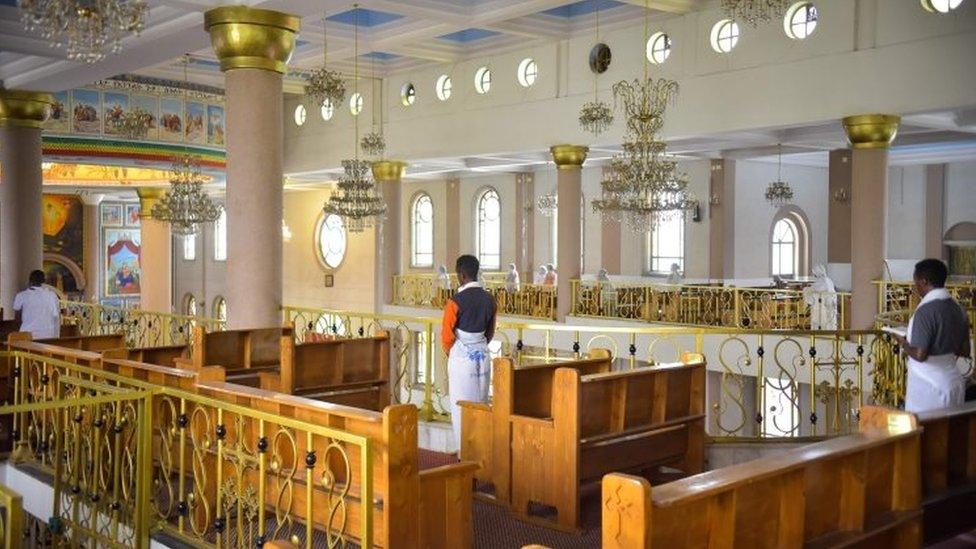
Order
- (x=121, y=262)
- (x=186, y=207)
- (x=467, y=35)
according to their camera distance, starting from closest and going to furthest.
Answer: (x=186, y=207) < (x=467, y=35) < (x=121, y=262)

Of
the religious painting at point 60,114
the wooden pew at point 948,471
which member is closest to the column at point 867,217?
the wooden pew at point 948,471

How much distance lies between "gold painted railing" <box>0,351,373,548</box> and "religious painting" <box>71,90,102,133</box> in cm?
1373

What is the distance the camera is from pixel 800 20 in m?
15.4

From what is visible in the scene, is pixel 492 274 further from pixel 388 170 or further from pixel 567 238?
pixel 567 238

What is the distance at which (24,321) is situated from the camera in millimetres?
11406

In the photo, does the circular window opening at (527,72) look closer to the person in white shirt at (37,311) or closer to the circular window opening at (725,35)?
the circular window opening at (725,35)

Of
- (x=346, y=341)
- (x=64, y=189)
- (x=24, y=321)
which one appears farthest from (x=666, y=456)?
(x=64, y=189)

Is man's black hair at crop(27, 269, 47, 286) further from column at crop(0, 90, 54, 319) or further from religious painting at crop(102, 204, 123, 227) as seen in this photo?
religious painting at crop(102, 204, 123, 227)

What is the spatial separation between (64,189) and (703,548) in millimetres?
29096

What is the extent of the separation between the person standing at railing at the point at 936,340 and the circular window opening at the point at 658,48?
11.2 meters

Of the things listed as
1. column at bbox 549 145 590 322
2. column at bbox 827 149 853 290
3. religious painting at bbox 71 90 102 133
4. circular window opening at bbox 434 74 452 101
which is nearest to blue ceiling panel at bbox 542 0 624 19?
column at bbox 549 145 590 322

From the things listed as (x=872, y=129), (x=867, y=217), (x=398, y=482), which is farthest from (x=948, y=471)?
(x=867, y=217)

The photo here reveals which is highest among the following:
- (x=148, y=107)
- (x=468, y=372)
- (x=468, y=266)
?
(x=148, y=107)

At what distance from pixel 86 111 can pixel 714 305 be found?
1304 centimetres
